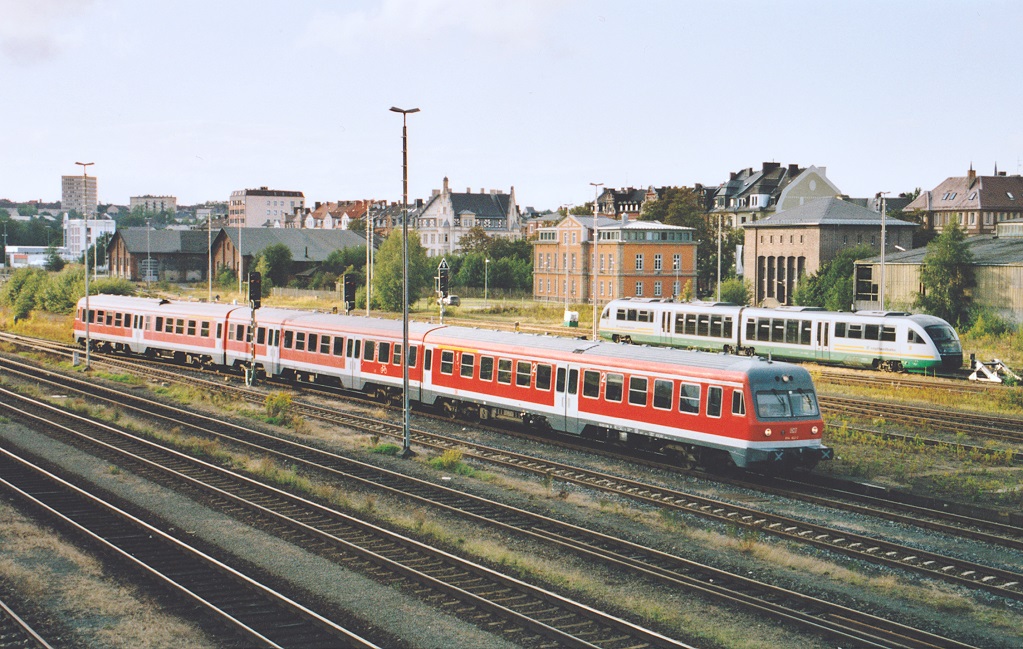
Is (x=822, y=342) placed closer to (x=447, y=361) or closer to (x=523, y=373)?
(x=447, y=361)

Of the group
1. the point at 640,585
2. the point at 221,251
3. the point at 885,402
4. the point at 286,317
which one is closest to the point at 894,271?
the point at 885,402

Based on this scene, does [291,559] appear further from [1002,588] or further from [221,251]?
[221,251]

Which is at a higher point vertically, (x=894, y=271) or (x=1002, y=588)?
(x=894, y=271)

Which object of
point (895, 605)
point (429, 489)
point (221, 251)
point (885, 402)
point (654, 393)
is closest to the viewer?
point (895, 605)

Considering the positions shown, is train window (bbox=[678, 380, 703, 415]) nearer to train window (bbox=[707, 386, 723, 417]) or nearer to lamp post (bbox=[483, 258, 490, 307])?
train window (bbox=[707, 386, 723, 417])

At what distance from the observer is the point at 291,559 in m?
16.7

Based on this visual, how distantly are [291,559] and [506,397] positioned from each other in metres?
11.7

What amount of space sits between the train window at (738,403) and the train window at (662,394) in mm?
1795

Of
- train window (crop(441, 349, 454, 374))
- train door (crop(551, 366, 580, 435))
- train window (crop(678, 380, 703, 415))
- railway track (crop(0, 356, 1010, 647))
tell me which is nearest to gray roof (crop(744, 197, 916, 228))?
train window (crop(441, 349, 454, 374))

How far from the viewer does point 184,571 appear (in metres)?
16.0

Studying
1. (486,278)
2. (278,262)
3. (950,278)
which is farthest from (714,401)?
(278,262)

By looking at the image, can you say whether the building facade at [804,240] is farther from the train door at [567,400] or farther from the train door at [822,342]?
the train door at [567,400]

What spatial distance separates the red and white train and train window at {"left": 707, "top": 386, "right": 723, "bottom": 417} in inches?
0.9

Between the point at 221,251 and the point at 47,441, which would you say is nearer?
the point at 47,441
